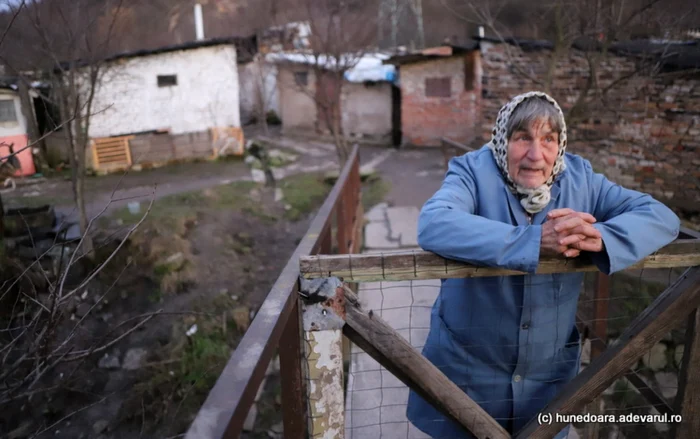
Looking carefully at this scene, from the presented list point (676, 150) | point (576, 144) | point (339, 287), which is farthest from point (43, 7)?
point (676, 150)

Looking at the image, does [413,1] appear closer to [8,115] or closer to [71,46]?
[8,115]

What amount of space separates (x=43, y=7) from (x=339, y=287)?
776 cm

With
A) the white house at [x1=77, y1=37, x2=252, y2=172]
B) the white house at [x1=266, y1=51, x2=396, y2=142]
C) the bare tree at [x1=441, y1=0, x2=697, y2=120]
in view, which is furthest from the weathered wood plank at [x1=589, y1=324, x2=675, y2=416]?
the white house at [x1=266, y1=51, x2=396, y2=142]

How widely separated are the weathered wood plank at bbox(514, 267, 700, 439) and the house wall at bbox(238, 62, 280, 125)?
20.6m

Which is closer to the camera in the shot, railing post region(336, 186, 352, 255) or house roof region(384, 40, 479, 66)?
railing post region(336, 186, 352, 255)

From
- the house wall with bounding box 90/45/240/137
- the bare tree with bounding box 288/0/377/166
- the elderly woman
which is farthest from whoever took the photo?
the house wall with bounding box 90/45/240/137

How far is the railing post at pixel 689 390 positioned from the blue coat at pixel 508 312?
0.33 metres

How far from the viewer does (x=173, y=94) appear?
51.2ft

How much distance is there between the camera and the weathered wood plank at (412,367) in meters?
1.64

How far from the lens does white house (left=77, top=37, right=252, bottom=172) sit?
48.3 feet

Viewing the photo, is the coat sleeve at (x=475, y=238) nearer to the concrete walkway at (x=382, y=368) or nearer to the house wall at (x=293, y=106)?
the concrete walkway at (x=382, y=368)

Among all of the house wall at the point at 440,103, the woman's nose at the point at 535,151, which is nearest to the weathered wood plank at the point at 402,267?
the woman's nose at the point at 535,151

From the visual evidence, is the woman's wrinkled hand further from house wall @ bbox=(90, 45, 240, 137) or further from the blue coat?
house wall @ bbox=(90, 45, 240, 137)

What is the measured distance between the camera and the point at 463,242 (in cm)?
150
